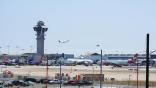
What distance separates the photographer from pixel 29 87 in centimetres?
7331

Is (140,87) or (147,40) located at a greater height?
(147,40)

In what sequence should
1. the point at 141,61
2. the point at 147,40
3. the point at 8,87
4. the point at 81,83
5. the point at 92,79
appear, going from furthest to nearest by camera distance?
the point at 141,61
the point at 92,79
the point at 81,83
the point at 8,87
the point at 147,40

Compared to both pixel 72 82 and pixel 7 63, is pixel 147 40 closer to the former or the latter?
pixel 72 82

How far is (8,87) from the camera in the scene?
7112 centimetres

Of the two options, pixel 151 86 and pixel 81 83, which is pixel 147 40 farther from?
pixel 81 83

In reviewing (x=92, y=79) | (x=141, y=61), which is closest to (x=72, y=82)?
(x=92, y=79)

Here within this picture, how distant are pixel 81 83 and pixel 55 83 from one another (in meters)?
5.07

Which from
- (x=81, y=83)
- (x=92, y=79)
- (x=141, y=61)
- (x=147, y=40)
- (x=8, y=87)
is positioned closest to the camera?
(x=147, y=40)

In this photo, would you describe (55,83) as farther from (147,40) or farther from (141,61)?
(141,61)

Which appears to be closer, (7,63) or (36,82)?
(36,82)

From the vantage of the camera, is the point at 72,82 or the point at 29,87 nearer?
the point at 29,87

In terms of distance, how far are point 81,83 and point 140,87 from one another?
482 inches

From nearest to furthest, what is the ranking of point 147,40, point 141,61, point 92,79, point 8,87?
point 147,40
point 8,87
point 92,79
point 141,61

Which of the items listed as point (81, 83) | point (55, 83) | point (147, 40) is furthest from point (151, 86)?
point (147, 40)
